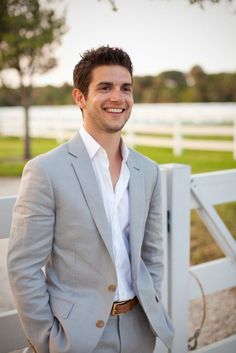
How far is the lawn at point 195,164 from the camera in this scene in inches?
201

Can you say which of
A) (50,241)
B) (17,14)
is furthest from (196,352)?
(17,14)

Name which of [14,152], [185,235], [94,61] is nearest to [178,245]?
[185,235]

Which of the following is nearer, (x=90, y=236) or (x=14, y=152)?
(x=90, y=236)

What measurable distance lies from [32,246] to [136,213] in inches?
17.1

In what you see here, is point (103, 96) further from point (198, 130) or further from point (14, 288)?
point (198, 130)

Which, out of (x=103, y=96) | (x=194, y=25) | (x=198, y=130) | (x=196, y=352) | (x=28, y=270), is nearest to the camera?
(x=28, y=270)

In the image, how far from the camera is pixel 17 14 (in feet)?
12.0

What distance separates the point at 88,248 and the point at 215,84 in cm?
1894

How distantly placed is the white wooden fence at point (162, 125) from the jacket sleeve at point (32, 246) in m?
8.57

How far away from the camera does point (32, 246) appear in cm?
152

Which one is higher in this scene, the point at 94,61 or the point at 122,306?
the point at 94,61

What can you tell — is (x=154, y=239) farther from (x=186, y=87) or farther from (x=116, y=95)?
(x=186, y=87)

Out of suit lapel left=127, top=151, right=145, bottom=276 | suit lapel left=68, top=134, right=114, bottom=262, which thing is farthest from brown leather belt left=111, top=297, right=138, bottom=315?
suit lapel left=68, top=134, right=114, bottom=262

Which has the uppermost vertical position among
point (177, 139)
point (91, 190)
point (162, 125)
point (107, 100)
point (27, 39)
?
point (27, 39)
